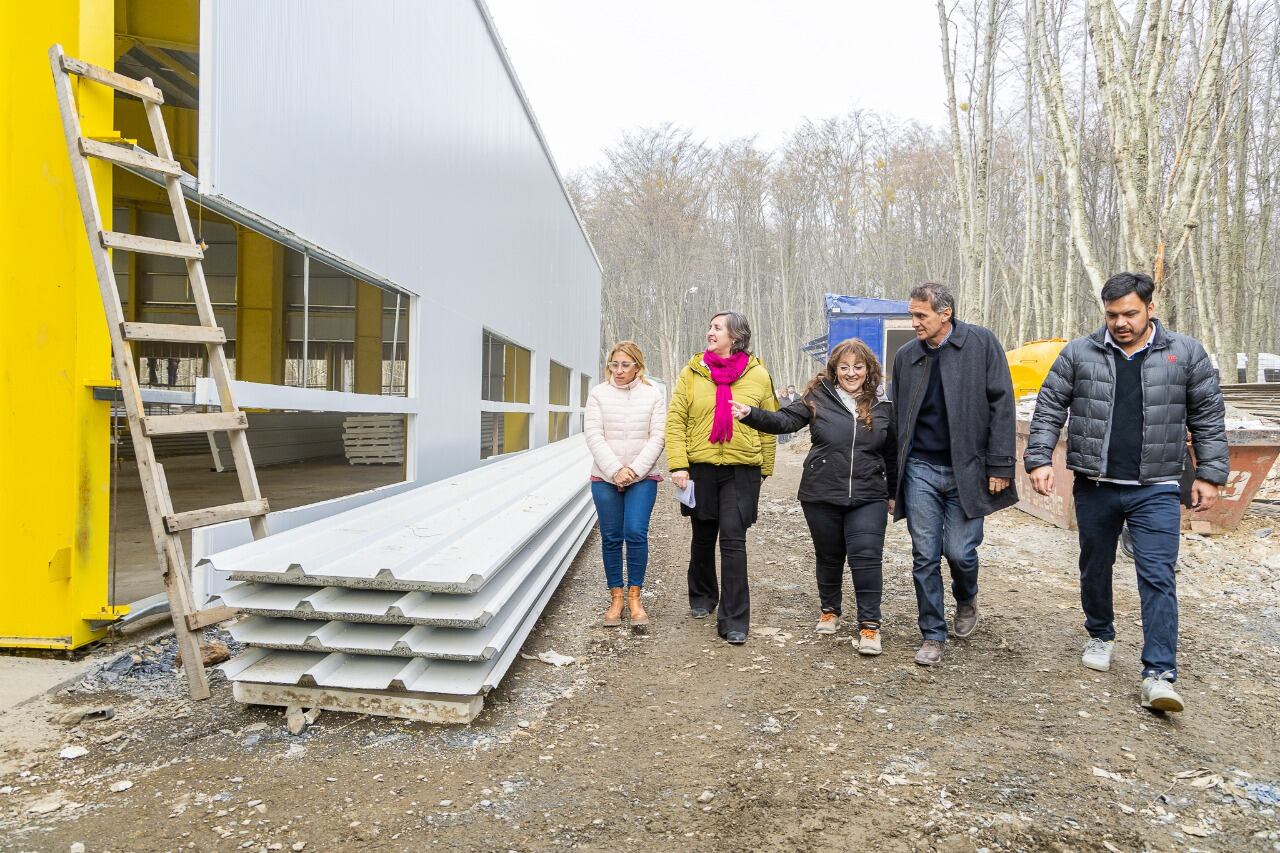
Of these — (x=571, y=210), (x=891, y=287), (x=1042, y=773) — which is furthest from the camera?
(x=891, y=287)

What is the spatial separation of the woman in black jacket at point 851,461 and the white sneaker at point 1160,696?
1.29 metres

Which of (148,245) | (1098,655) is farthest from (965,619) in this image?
(148,245)

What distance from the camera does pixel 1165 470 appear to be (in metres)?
3.74

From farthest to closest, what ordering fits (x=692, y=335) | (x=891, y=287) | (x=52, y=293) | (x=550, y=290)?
(x=692, y=335) → (x=891, y=287) → (x=550, y=290) → (x=52, y=293)

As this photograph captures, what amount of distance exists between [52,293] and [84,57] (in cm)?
116

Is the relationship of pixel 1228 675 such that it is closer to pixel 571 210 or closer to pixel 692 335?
pixel 571 210

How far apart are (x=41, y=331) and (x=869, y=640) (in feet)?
14.9

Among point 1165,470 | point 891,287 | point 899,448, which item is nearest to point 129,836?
point 899,448

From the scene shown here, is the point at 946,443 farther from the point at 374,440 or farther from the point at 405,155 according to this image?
the point at 374,440

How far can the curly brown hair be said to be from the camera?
14.9ft

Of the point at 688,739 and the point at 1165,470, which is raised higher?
the point at 1165,470

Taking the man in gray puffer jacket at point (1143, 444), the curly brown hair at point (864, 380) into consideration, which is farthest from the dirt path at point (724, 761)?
the curly brown hair at point (864, 380)

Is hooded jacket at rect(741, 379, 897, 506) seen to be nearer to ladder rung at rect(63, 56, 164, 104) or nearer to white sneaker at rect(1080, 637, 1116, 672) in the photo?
white sneaker at rect(1080, 637, 1116, 672)

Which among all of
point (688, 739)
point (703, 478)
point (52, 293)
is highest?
point (52, 293)
